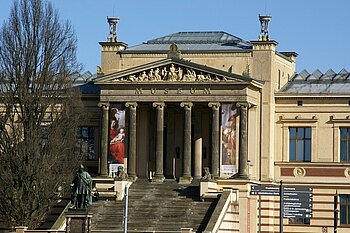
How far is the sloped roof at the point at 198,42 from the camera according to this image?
87.4 m

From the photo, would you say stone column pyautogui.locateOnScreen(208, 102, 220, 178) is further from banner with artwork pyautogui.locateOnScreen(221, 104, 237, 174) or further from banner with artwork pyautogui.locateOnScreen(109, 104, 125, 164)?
banner with artwork pyautogui.locateOnScreen(109, 104, 125, 164)

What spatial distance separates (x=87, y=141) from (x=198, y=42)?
9.53 metres

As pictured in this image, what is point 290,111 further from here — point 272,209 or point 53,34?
point 53,34

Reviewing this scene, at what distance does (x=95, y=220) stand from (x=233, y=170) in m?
10.2

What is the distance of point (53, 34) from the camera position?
263 ft

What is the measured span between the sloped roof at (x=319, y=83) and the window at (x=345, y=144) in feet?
8.16

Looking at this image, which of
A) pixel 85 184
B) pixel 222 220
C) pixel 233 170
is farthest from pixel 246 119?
pixel 85 184

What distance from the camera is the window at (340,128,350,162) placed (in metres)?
85.9

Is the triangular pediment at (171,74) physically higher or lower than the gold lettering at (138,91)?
higher

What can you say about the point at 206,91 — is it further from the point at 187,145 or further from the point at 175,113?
the point at 175,113

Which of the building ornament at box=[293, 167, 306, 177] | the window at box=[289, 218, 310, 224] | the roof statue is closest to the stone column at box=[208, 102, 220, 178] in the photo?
the roof statue

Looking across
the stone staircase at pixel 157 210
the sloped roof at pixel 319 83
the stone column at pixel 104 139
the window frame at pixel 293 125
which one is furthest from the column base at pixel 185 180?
the sloped roof at pixel 319 83

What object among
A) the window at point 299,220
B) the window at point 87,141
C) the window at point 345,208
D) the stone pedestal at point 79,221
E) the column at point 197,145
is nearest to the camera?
the stone pedestal at point 79,221

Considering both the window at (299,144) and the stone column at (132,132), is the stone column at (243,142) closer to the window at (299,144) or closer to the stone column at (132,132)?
the window at (299,144)
